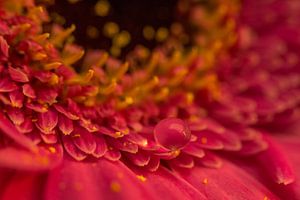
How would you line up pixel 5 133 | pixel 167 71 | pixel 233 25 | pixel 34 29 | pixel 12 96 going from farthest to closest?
pixel 233 25, pixel 167 71, pixel 34 29, pixel 12 96, pixel 5 133

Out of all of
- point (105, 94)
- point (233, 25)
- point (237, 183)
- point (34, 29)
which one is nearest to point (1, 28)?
point (34, 29)

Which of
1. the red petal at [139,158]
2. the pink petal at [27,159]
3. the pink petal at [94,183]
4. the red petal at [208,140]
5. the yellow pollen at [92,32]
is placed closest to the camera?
the pink petal at [27,159]

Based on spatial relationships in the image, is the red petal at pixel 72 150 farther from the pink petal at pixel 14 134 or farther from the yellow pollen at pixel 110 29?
the yellow pollen at pixel 110 29

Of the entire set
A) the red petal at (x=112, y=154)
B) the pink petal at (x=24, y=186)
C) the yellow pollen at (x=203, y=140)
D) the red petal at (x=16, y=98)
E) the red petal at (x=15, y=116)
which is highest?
the red petal at (x=16, y=98)

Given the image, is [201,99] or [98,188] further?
[201,99]

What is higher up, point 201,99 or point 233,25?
point 233,25

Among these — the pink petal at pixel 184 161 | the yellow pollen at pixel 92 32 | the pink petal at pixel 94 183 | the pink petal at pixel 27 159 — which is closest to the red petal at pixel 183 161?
the pink petal at pixel 184 161

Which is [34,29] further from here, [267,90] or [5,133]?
[267,90]
